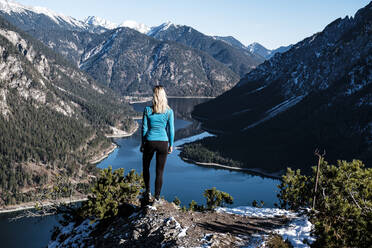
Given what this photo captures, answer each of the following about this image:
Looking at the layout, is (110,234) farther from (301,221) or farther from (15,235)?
(15,235)

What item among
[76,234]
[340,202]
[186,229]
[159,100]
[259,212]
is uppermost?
[159,100]

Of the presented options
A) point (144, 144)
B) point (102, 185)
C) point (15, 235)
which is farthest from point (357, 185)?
point (15, 235)

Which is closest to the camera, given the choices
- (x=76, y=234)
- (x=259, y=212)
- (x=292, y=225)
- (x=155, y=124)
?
(x=155, y=124)

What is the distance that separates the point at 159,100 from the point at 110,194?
15.9m

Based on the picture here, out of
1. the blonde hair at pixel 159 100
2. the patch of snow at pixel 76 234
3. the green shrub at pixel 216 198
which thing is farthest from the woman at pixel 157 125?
the green shrub at pixel 216 198

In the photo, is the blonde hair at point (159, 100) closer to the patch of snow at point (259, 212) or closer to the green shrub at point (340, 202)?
the green shrub at point (340, 202)

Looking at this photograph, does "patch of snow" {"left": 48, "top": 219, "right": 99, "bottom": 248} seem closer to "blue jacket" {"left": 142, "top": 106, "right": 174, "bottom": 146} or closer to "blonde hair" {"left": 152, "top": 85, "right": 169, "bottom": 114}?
"blue jacket" {"left": 142, "top": 106, "right": 174, "bottom": 146}

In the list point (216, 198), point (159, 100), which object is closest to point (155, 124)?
point (159, 100)

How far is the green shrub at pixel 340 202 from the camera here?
16203 millimetres

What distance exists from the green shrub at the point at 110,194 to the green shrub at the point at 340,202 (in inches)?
565

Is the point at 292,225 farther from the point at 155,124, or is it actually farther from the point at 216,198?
the point at 216,198

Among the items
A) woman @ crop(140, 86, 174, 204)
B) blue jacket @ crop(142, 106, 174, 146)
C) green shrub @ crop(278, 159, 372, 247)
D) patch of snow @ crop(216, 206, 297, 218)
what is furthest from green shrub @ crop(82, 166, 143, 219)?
green shrub @ crop(278, 159, 372, 247)

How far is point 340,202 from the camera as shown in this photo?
30.6 m

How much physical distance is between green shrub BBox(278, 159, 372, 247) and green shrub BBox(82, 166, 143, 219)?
565 inches
